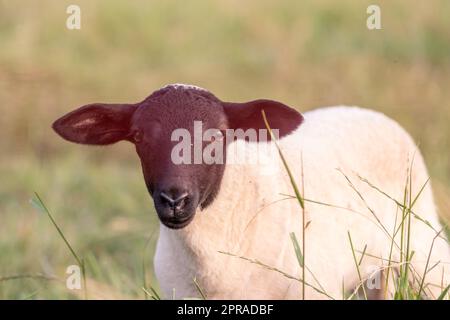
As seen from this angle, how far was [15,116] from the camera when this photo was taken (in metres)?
12.5

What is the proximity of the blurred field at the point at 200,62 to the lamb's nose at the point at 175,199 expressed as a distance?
583 centimetres

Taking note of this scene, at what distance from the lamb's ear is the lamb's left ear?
42cm

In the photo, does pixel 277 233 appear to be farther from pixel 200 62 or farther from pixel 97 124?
pixel 200 62

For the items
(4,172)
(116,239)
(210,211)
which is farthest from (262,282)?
(4,172)

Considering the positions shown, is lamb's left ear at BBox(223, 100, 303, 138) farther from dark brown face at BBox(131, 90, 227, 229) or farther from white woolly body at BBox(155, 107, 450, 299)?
white woolly body at BBox(155, 107, 450, 299)

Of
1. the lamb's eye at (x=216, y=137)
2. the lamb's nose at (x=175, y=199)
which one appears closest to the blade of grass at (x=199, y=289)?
the lamb's nose at (x=175, y=199)

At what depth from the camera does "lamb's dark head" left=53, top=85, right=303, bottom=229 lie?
463 centimetres

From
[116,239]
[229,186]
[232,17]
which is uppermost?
[232,17]

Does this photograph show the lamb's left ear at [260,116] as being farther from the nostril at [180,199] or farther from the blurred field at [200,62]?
the blurred field at [200,62]

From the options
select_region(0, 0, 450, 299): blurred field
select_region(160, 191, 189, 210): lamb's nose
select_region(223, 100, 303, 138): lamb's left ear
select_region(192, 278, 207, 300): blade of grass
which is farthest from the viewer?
select_region(0, 0, 450, 299): blurred field

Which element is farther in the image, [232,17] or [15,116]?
[232,17]

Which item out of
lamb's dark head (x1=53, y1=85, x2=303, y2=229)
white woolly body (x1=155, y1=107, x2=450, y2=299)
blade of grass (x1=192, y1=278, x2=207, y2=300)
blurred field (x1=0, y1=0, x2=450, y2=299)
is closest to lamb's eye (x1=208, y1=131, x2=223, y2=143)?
lamb's dark head (x1=53, y1=85, x2=303, y2=229)
